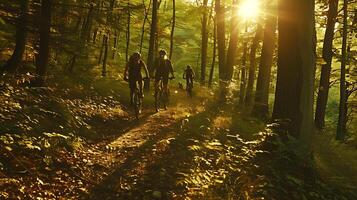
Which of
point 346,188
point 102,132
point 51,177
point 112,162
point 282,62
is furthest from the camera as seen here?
point 102,132

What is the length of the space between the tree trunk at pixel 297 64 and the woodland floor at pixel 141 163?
82cm

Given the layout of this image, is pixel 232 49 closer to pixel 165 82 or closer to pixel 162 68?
pixel 165 82

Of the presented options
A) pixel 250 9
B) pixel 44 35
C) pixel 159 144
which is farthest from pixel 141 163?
pixel 250 9

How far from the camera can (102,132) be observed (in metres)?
11.2

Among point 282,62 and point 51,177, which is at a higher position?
point 282,62

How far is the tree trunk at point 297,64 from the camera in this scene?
919 centimetres

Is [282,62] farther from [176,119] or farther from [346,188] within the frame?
[176,119]

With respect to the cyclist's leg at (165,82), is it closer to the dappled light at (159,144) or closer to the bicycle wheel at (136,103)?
the dappled light at (159,144)

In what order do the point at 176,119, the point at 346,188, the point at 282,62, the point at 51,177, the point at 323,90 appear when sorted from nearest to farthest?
1. the point at 51,177
2. the point at 346,188
3. the point at 282,62
4. the point at 176,119
5. the point at 323,90

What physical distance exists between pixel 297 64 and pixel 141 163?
4.05m

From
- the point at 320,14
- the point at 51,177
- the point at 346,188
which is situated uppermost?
the point at 320,14

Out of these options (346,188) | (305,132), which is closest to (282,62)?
(305,132)

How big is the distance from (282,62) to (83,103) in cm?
716

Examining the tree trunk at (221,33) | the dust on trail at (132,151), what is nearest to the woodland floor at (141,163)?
the dust on trail at (132,151)
